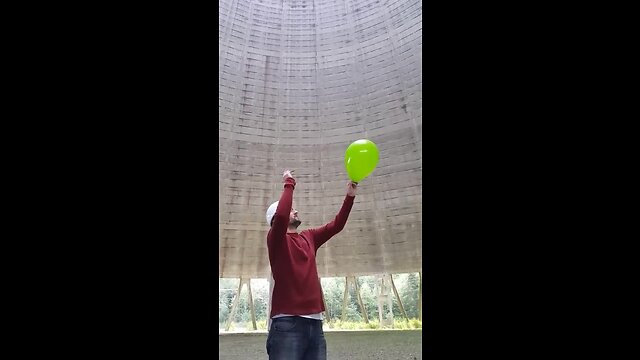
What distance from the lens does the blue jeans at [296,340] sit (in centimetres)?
176

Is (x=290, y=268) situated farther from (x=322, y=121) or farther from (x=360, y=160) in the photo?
(x=322, y=121)

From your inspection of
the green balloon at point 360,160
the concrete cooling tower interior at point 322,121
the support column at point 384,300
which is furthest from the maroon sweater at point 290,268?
the support column at point 384,300

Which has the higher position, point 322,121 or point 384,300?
point 322,121

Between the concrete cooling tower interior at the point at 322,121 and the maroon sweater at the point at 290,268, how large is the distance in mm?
1167

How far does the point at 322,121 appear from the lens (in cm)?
328

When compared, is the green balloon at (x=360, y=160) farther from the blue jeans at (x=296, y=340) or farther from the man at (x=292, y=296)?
the blue jeans at (x=296, y=340)

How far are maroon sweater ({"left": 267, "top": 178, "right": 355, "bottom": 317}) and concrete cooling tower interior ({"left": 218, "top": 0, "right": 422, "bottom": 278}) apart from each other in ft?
3.83

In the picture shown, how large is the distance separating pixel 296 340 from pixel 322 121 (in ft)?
5.67

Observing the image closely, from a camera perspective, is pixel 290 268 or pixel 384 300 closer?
pixel 290 268

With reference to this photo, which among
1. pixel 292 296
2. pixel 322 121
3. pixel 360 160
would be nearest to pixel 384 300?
pixel 322 121
